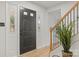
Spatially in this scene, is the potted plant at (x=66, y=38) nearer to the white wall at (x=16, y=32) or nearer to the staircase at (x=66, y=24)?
the staircase at (x=66, y=24)

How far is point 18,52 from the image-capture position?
3.61 metres

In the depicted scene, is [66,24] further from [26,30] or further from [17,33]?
[17,33]

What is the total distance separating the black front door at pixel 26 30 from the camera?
12.2 ft

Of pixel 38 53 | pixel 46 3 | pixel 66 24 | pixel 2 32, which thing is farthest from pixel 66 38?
pixel 2 32

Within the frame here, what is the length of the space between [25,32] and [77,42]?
1.64 m

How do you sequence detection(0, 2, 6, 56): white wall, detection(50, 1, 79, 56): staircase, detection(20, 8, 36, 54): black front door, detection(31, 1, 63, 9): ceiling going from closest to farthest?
detection(50, 1, 79, 56): staircase → detection(0, 2, 6, 56): white wall → detection(31, 1, 63, 9): ceiling → detection(20, 8, 36, 54): black front door

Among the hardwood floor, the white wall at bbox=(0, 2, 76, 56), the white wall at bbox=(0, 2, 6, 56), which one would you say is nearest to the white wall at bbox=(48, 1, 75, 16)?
the white wall at bbox=(0, 2, 76, 56)

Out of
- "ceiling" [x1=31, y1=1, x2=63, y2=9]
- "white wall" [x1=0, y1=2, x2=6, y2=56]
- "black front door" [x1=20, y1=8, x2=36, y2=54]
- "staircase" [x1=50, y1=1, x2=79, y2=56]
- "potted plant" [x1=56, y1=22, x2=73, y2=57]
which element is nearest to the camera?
"potted plant" [x1=56, y1=22, x2=73, y2=57]

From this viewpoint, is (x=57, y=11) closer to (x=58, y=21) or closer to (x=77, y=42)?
(x=58, y=21)

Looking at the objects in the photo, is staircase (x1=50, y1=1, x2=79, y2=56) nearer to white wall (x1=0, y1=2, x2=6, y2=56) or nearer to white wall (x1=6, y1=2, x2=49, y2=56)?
white wall (x1=6, y1=2, x2=49, y2=56)

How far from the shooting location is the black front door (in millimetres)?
3713

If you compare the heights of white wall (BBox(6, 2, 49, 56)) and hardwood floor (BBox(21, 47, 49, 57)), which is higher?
white wall (BBox(6, 2, 49, 56))

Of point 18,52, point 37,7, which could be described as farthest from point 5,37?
point 37,7

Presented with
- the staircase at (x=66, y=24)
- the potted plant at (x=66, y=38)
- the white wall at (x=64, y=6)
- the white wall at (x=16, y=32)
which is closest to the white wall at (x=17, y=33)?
the white wall at (x=16, y=32)
